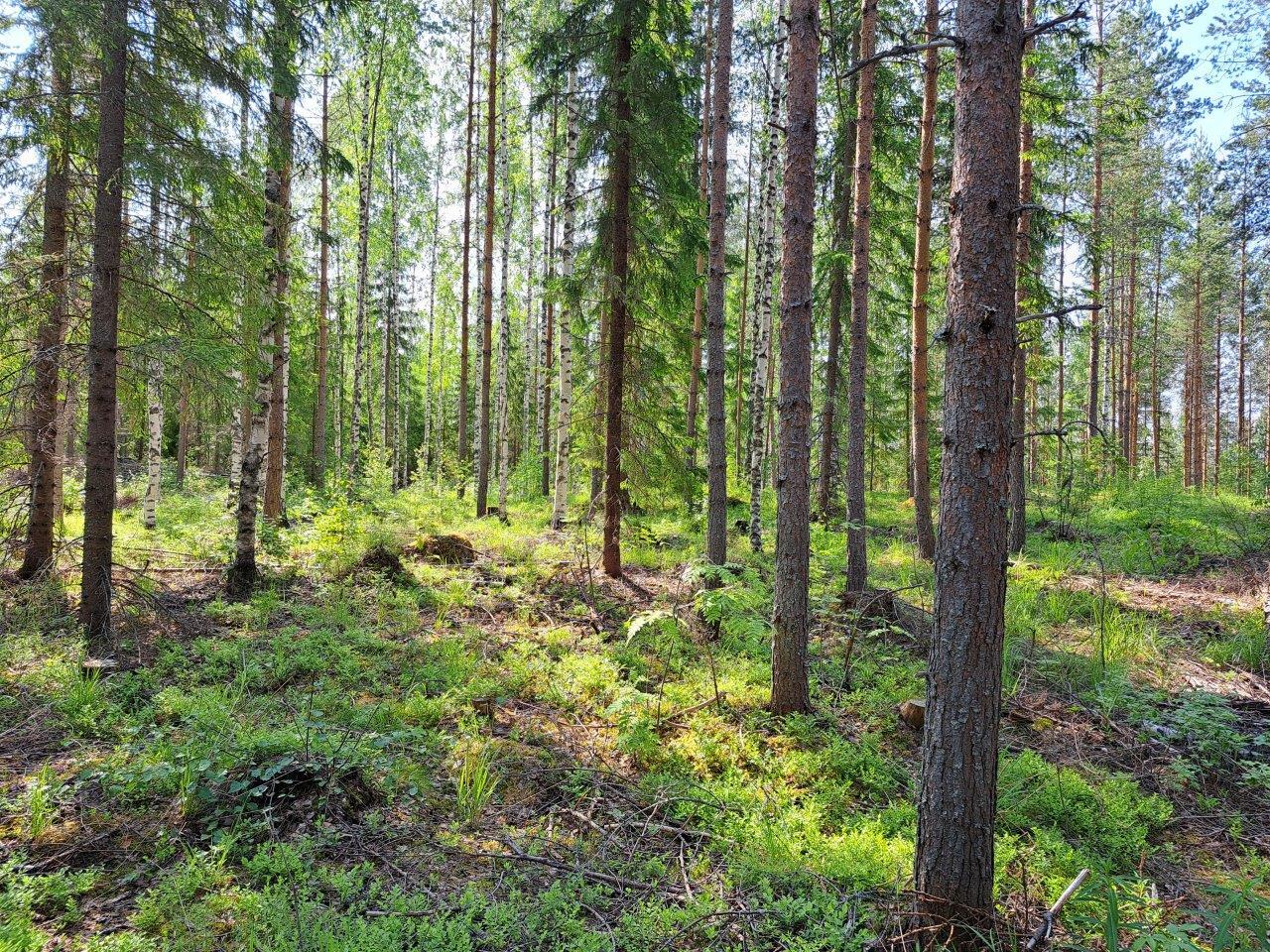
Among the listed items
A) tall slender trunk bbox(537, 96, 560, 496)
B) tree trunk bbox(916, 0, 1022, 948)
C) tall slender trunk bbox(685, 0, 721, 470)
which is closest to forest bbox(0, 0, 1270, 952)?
tree trunk bbox(916, 0, 1022, 948)

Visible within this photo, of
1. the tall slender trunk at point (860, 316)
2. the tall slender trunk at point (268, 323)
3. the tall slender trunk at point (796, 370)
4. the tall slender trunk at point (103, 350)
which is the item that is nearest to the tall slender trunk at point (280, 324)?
the tall slender trunk at point (268, 323)

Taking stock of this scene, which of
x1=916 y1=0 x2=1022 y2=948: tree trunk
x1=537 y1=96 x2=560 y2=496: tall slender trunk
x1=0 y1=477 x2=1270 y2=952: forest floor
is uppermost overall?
x1=537 y1=96 x2=560 y2=496: tall slender trunk

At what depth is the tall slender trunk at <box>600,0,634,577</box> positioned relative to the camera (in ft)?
29.1

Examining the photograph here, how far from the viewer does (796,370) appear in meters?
4.93

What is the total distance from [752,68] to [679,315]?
11.5 m

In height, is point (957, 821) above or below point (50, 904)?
above

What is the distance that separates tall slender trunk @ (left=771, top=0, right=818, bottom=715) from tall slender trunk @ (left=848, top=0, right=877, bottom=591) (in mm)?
3563

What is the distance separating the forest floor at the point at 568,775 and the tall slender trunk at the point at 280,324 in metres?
3.49

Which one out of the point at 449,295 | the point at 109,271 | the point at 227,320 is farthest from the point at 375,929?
the point at 449,295

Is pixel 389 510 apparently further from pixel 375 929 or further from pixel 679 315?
pixel 375 929

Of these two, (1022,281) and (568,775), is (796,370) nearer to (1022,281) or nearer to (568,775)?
(568,775)

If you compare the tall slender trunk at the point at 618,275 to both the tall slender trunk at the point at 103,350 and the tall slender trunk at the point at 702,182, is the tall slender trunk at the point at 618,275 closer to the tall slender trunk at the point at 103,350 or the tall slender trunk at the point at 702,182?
the tall slender trunk at the point at 702,182

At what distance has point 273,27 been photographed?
23.2 feet

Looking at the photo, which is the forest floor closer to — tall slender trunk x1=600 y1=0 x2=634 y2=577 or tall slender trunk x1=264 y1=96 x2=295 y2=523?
tall slender trunk x1=600 y1=0 x2=634 y2=577
